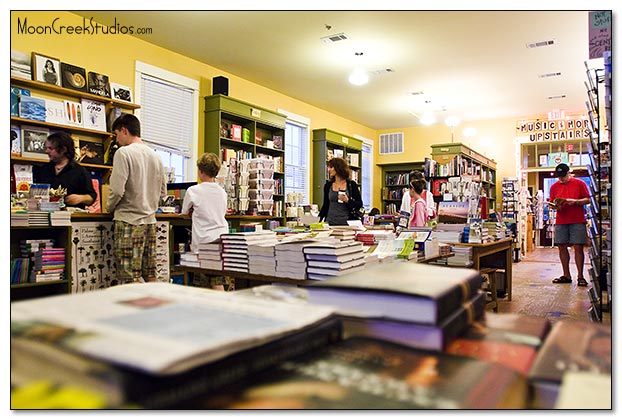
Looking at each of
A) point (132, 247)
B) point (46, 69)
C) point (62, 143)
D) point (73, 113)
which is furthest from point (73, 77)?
point (132, 247)

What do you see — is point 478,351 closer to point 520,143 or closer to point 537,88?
point 537,88

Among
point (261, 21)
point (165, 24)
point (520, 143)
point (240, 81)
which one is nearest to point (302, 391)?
point (261, 21)

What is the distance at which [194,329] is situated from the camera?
20.3 inches

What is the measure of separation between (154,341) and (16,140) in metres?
4.72

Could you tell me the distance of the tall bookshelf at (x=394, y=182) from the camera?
1133cm

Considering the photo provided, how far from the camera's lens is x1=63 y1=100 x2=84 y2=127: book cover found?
4676 millimetres

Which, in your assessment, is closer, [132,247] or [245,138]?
[132,247]

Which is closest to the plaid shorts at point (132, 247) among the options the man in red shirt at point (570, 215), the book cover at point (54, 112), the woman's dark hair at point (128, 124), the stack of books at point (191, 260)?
the woman's dark hair at point (128, 124)

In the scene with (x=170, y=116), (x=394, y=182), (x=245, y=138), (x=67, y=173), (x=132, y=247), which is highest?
(x=170, y=116)

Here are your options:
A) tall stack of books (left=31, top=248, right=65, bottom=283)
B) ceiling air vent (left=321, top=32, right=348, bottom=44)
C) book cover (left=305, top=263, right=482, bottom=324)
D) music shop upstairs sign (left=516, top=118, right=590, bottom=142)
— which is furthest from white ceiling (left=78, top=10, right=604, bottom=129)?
book cover (left=305, top=263, right=482, bottom=324)

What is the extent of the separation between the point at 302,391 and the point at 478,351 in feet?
0.91

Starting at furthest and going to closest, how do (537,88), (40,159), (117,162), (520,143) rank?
(520,143) < (537,88) < (40,159) < (117,162)

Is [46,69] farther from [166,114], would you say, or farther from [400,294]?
[400,294]

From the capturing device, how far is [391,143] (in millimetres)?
11547
